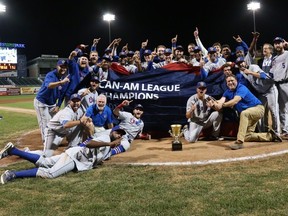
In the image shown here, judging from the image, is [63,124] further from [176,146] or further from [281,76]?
[281,76]

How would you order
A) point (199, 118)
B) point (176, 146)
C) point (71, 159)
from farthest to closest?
point (199, 118)
point (176, 146)
point (71, 159)

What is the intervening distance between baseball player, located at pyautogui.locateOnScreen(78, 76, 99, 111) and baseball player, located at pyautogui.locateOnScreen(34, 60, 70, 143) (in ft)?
1.56

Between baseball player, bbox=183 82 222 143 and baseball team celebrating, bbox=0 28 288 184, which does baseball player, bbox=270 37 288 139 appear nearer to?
baseball team celebrating, bbox=0 28 288 184

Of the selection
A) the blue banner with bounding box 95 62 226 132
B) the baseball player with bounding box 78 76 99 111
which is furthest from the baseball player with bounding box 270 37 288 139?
the baseball player with bounding box 78 76 99 111

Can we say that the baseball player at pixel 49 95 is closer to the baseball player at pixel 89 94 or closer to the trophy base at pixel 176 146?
the baseball player at pixel 89 94

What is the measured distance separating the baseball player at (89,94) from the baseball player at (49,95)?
0.48 metres

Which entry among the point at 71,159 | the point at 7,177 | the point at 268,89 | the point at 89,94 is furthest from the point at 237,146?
the point at 7,177

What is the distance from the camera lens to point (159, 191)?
12.5 feet

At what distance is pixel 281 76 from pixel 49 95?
15.7 ft

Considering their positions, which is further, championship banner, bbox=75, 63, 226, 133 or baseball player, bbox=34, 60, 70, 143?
championship banner, bbox=75, 63, 226, 133

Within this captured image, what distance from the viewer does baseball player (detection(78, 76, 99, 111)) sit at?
6831mm

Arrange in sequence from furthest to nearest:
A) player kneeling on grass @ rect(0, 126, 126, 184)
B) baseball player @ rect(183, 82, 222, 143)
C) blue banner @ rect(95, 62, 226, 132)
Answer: blue banner @ rect(95, 62, 226, 132) < baseball player @ rect(183, 82, 222, 143) < player kneeling on grass @ rect(0, 126, 126, 184)

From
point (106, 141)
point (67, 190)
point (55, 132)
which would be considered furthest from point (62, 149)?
point (67, 190)

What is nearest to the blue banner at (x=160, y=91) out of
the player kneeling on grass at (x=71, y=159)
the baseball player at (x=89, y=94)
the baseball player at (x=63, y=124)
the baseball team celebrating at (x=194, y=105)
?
the baseball team celebrating at (x=194, y=105)
